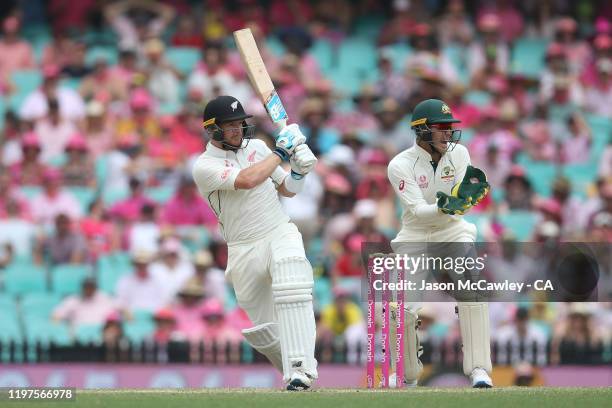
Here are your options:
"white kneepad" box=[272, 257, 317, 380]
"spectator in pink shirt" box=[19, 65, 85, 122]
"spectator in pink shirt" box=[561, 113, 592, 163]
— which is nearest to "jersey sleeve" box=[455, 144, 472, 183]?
"white kneepad" box=[272, 257, 317, 380]

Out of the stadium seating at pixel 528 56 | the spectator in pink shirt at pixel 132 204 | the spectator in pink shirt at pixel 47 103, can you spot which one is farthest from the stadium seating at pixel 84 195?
the stadium seating at pixel 528 56

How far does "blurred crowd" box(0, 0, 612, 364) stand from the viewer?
14773 millimetres

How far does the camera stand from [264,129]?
16.2 m

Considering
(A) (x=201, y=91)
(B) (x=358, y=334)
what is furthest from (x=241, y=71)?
(B) (x=358, y=334)

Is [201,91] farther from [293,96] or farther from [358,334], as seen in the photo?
[358,334]

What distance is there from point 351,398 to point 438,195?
1487 mm

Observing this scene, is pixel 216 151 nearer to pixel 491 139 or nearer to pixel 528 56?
pixel 491 139

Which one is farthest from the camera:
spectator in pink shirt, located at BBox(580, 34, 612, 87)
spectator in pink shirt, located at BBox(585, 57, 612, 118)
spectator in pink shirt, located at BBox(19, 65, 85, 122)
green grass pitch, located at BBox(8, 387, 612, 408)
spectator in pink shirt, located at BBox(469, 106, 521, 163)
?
spectator in pink shirt, located at BBox(580, 34, 612, 87)

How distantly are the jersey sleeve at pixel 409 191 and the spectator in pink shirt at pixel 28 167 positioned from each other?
6576 millimetres

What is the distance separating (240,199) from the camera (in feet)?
33.6

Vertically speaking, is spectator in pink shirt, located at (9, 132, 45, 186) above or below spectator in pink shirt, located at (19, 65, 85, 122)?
below

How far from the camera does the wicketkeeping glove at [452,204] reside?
1000 cm

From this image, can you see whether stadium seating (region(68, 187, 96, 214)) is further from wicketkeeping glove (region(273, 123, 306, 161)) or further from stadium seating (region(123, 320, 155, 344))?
wicketkeeping glove (region(273, 123, 306, 161))

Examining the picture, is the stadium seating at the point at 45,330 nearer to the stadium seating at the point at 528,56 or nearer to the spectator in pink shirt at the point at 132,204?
the spectator in pink shirt at the point at 132,204
